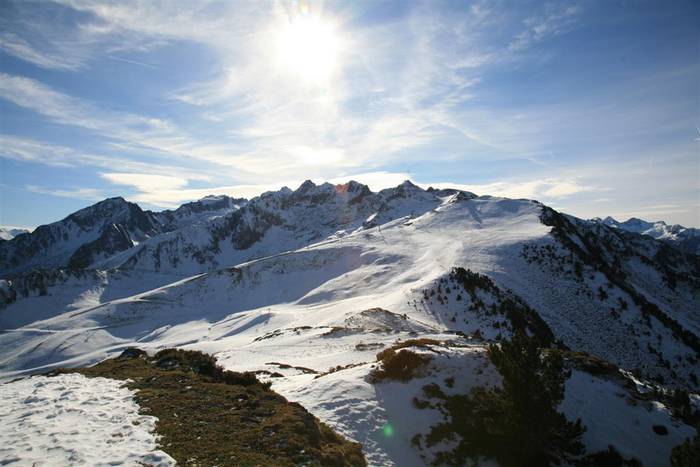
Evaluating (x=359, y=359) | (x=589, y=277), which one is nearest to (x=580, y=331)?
(x=589, y=277)

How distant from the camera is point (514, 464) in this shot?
43.3 feet

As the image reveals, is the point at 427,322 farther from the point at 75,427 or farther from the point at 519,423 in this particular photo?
the point at 75,427

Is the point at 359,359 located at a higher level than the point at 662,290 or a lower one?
higher

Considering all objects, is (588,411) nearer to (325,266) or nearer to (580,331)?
(580,331)

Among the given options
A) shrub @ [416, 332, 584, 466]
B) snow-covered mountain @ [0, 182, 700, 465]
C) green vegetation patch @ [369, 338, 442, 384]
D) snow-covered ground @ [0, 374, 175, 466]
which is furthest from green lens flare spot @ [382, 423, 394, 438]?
snow-covered ground @ [0, 374, 175, 466]

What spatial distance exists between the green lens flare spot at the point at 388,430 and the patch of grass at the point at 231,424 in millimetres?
1875

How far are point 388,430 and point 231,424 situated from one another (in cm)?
611

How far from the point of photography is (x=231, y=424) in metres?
12.5

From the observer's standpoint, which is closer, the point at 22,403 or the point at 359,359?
the point at 22,403

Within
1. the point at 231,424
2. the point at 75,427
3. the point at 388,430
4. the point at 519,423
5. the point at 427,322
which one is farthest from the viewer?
the point at 427,322


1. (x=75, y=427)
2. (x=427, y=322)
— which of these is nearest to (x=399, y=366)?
(x=75, y=427)

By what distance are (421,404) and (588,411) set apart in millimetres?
7178

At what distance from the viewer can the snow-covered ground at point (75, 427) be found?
390 inches

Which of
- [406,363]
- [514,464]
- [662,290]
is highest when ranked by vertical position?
[406,363]
